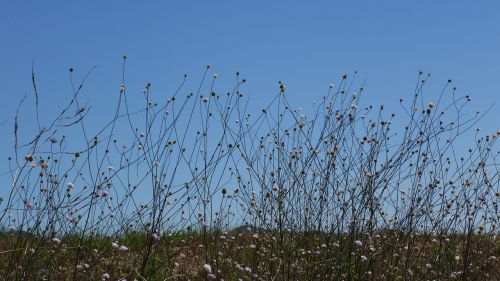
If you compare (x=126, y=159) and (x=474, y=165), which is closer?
(x=126, y=159)

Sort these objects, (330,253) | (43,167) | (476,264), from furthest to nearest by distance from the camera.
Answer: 1. (476,264)
2. (330,253)
3. (43,167)

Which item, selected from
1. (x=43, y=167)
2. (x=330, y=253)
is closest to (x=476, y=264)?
(x=330, y=253)

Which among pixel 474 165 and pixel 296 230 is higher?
pixel 474 165

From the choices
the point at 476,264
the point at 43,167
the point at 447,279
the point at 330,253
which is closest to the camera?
the point at 43,167

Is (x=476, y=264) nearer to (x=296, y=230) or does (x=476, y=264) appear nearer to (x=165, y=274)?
Result: (x=296, y=230)

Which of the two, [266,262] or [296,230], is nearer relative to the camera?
[296,230]

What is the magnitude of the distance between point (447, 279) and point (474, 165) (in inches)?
44.4

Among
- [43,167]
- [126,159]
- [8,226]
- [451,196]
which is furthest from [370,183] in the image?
[8,226]

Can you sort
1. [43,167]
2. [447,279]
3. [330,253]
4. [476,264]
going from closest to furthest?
[43,167] < [330,253] < [447,279] < [476,264]

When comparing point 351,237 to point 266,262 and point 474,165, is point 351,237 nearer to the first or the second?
point 266,262

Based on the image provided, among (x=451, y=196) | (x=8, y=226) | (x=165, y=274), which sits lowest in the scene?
(x=165, y=274)

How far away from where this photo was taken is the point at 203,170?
5191mm

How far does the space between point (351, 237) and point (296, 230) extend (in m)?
0.61

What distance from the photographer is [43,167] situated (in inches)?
196
